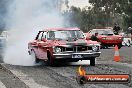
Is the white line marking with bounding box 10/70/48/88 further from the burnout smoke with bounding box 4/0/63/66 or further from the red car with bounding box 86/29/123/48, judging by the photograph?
the red car with bounding box 86/29/123/48

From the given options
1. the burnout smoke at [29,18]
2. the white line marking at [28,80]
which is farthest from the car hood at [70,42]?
the burnout smoke at [29,18]

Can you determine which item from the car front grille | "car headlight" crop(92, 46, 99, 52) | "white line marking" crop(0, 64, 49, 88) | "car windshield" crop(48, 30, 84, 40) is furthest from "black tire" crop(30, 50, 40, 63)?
"white line marking" crop(0, 64, 49, 88)

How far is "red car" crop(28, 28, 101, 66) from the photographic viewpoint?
1596cm

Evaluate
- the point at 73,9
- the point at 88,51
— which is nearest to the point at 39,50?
the point at 88,51

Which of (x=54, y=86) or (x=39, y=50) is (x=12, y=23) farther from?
(x=54, y=86)

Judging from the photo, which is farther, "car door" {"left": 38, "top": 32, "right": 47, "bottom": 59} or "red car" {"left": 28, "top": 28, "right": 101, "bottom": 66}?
"car door" {"left": 38, "top": 32, "right": 47, "bottom": 59}

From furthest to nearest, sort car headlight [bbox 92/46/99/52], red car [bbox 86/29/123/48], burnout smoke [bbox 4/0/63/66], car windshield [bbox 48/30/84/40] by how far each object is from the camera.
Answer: red car [bbox 86/29/123/48], burnout smoke [bbox 4/0/63/66], car windshield [bbox 48/30/84/40], car headlight [bbox 92/46/99/52]

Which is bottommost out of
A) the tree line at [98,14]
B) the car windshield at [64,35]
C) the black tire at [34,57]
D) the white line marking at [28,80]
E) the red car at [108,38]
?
the tree line at [98,14]

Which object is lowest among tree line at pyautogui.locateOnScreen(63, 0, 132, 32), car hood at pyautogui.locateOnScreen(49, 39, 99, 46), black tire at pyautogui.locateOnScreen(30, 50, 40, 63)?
tree line at pyautogui.locateOnScreen(63, 0, 132, 32)

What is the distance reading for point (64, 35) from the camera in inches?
669

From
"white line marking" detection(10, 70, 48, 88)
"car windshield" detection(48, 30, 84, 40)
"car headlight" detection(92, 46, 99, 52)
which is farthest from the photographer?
"car windshield" detection(48, 30, 84, 40)

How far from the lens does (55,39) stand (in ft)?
55.1

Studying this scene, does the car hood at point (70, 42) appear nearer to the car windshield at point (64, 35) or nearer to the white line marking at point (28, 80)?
the car windshield at point (64, 35)

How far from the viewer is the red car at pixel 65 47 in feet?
52.4
